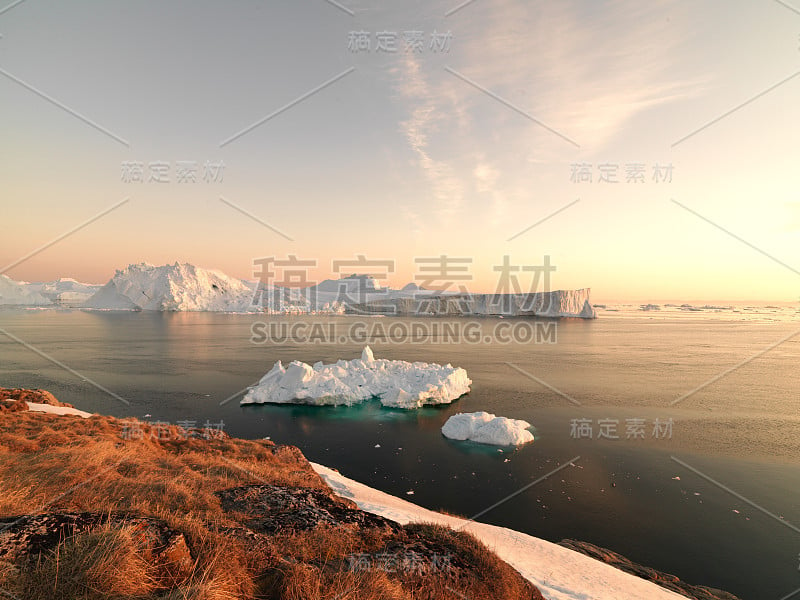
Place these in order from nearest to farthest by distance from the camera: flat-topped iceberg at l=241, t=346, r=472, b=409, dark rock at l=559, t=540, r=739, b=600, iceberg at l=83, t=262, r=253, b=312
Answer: dark rock at l=559, t=540, r=739, b=600
flat-topped iceberg at l=241, t=346, r=472, b=409
iceberg at l=83, t=262, r=253, b=312

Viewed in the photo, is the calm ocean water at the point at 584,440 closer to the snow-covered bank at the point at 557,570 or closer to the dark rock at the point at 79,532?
the snow-covered bank at the point at 557,570

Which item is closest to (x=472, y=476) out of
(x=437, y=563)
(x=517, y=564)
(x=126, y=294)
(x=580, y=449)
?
(x=580, y=449)

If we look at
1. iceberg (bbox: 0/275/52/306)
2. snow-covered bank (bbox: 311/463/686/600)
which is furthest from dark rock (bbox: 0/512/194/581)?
iceberg (bbox: 0/275/52/306)

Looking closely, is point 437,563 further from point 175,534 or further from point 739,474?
point 739,474

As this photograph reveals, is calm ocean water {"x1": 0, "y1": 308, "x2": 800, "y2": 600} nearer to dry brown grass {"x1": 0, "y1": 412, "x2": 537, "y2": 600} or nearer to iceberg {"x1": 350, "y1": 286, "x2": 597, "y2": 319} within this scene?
dry brown grass {"x1": 0, "y1": 412, "x2": 537, "y2": 600}

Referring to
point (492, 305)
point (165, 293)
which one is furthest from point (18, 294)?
point (492, 305)

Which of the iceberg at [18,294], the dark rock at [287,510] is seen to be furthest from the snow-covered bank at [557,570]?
the iceberg at [18,294]

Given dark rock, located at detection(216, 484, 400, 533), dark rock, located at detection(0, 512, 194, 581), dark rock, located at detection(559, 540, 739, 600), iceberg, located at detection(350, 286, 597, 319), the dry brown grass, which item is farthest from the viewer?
iceberg, located at detection(350, 286, 597, 319)
